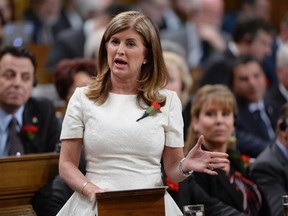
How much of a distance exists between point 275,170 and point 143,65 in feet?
5.02

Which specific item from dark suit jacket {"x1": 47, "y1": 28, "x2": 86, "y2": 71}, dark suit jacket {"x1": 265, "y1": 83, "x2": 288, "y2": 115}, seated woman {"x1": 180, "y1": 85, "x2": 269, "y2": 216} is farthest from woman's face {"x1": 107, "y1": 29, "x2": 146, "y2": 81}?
dark suit jacket {"x1": 47, "y1": 28, "x2": 86, "y2": 71}

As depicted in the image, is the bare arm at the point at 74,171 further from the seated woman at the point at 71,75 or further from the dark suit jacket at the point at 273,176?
the seated woman at the point at 71,75

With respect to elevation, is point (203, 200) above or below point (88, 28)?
below

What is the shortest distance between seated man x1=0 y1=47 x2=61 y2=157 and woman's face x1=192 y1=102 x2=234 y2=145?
893 millimetres

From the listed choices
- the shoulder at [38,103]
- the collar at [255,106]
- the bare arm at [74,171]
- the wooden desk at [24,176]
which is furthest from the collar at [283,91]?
the bare arm at [74,171]

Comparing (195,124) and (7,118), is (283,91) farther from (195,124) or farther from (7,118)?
(7,118)

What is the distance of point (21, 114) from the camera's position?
5348mm

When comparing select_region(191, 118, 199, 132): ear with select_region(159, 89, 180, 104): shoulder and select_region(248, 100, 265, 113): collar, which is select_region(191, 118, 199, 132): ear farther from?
select_region(248, 100, 265, 113): collar

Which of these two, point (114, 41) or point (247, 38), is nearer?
point (114, 41)

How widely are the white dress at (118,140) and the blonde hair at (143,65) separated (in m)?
0.04

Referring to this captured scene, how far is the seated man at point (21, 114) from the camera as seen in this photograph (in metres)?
5.23

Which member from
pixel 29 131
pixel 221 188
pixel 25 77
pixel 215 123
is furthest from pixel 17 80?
pixel 221 188

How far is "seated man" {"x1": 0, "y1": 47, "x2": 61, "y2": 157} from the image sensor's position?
5234mm

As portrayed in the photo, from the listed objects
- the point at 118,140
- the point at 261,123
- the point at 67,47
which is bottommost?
the point at 261,123
